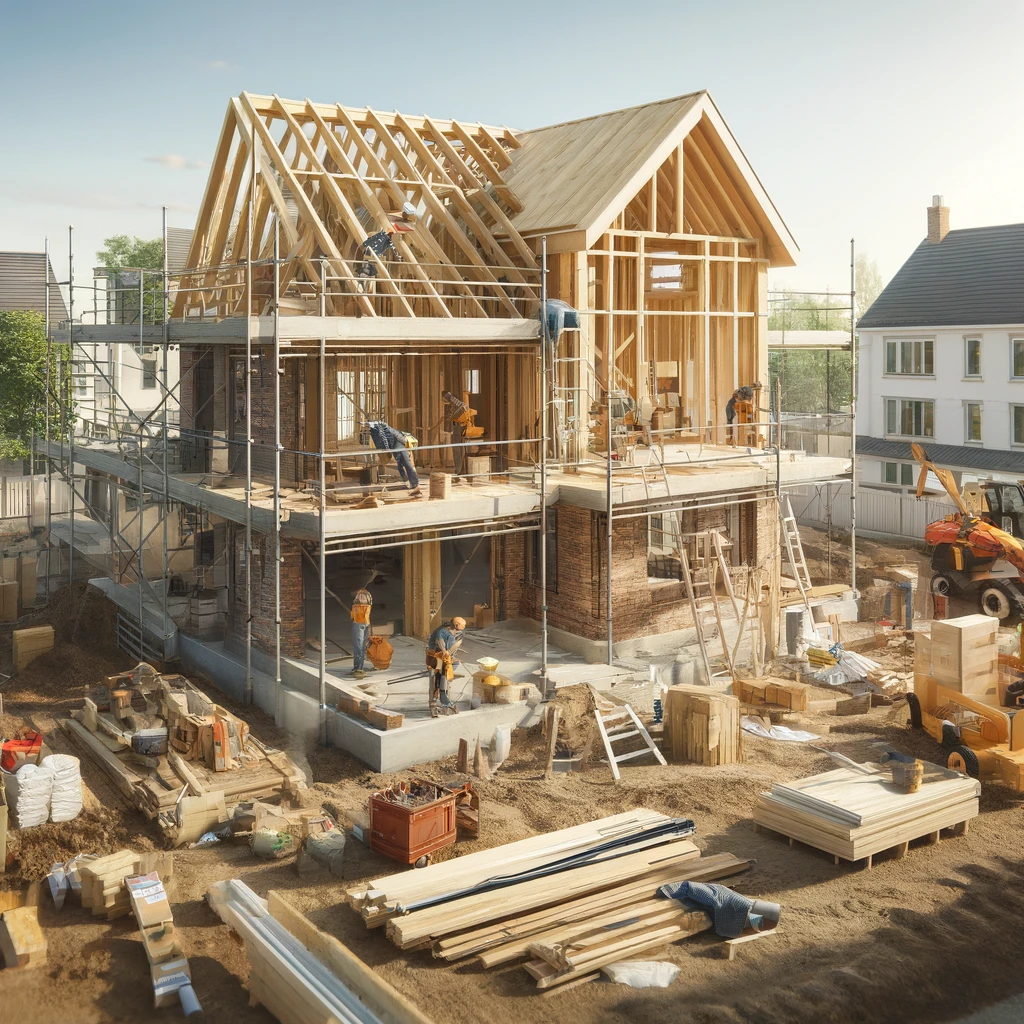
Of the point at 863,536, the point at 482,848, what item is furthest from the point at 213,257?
the point at 863,536

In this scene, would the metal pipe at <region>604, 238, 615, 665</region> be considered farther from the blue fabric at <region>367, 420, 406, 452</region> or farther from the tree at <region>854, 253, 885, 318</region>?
the tree at <region>854, 253, 885, 318</region>

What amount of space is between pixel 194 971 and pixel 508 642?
374 inches

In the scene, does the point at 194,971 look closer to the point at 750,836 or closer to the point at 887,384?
the point at 750,836

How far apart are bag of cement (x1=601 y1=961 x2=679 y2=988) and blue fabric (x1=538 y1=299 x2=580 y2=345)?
1119cm

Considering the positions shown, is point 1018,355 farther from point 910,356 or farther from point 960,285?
point 910,356

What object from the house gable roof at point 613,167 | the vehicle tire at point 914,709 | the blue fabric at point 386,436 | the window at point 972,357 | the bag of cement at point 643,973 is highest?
the house gable roof at point 613,167

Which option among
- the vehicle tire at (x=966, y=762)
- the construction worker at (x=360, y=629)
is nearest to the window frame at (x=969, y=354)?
the vehicle tire at (x=966, y=762)

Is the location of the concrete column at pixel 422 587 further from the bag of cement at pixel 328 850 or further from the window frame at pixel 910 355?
the window frame at pixel 910 355

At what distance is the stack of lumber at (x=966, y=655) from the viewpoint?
16062mm

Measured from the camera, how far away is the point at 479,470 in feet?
65.7

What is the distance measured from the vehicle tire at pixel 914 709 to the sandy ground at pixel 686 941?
2.04m

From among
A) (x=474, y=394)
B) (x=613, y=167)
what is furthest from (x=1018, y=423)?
(x=474, y=394)

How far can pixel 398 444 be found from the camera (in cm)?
1773

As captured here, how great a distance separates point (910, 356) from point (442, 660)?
2706cm
